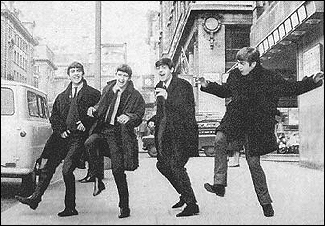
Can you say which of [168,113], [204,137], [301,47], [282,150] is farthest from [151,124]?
[301,47]

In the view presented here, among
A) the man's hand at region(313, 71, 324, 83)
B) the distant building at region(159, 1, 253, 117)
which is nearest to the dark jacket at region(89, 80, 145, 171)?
the distant building at region(159, 1, 253, 117)

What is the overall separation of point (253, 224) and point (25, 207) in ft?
4.30

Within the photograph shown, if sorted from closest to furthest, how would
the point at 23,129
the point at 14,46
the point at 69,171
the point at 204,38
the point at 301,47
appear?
1. the point at 301,47
2. the point at 204,38
3. the point at 14,46
4. the point at 69,171
5. the point at 23,129

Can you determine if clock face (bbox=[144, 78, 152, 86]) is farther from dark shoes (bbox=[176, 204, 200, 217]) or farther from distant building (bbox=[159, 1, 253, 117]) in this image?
dark shoes (bbox=[176, 204, 200, 217])

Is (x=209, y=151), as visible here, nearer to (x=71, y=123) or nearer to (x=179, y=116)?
(x=179, y=116)

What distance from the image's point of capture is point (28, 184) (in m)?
3.84

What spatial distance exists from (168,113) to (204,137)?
31 centimetres

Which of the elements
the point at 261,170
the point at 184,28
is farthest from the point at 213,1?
the point at 261,170

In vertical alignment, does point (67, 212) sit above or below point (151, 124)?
below

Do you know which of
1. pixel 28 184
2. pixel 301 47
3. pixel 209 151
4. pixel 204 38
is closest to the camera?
pixel 301 47

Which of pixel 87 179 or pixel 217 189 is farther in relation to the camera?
pixel 87 179

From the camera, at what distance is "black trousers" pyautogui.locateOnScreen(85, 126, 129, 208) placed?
3330mm

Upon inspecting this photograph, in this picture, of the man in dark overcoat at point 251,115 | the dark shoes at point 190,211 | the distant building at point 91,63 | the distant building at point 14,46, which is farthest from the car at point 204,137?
the distant building at point 14,46

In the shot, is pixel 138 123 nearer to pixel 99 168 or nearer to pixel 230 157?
pixel 99 168
